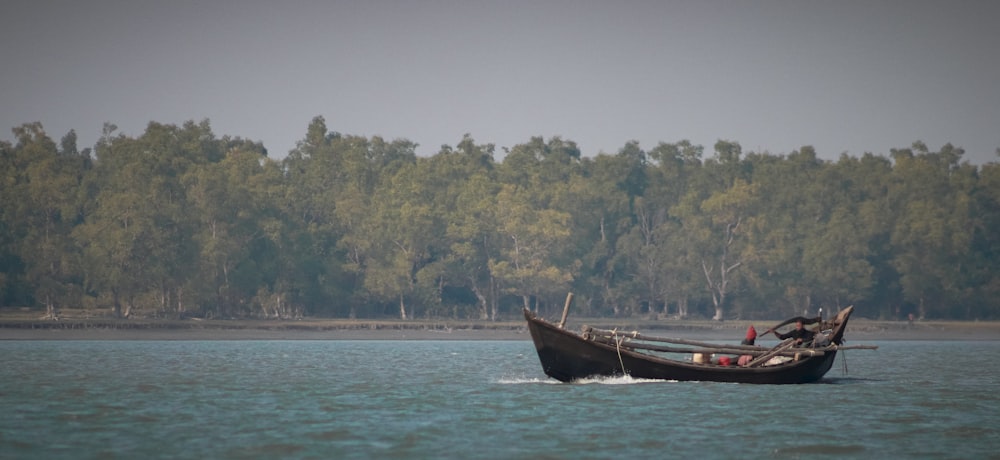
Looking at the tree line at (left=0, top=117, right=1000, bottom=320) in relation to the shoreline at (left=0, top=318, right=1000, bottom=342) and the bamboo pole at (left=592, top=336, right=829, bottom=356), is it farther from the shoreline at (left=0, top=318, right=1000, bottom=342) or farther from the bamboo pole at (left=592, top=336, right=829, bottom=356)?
the bamboo pole at (left=592, top=336, right=829, bottom=356)

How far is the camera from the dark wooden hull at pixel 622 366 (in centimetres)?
4416

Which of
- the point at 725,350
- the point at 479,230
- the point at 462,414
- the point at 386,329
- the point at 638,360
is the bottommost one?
the point at 462,414

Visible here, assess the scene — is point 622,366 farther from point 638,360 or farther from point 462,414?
point 462,414

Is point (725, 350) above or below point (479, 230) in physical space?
below

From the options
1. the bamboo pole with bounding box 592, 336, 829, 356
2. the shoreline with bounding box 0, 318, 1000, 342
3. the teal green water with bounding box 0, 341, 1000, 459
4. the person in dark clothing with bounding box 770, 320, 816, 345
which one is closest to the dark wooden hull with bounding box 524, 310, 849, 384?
the bamboo pole with bounding box 592, 336, 829, 356

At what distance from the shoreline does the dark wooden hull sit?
58.4 m

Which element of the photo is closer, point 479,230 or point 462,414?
point 462,414

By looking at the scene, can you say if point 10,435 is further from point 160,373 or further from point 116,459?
point 160,373

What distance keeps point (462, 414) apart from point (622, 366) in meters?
8.95

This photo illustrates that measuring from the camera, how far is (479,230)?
12631cm

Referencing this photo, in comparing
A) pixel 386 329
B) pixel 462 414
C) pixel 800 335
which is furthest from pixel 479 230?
pixel 462 414

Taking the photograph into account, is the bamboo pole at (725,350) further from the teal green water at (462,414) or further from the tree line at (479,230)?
the tree line at (479,230)

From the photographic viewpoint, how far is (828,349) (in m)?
46.1

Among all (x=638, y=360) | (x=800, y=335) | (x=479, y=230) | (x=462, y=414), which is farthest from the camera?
(x=479, y=230)
